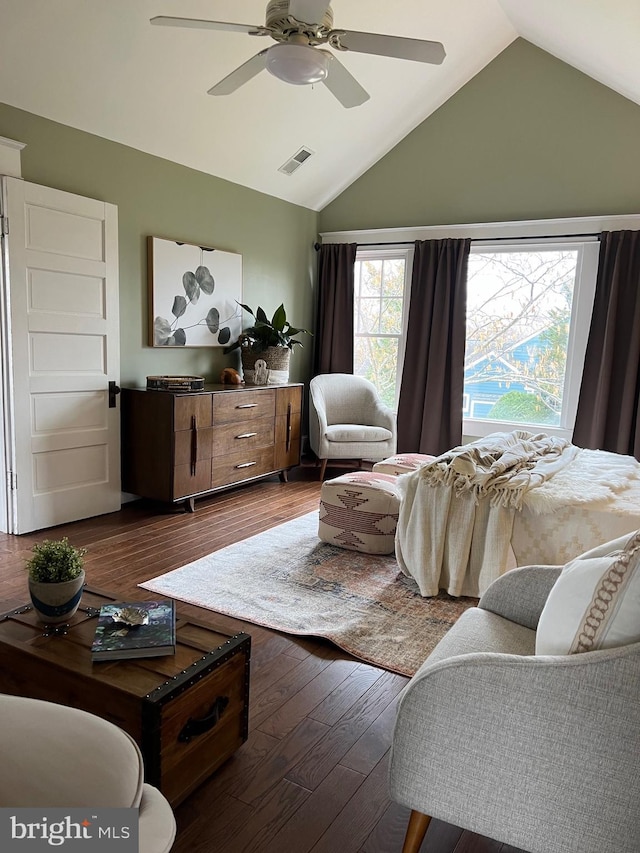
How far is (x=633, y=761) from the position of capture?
3.75 feet

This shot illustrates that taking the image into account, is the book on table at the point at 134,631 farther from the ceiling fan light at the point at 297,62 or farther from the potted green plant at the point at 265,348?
the potted green plant at the point at 265,348

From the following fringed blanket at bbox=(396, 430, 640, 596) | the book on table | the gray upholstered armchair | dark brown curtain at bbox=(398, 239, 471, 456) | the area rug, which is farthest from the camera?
dark brown curtain at bbox=(398, 239, 471, 456)

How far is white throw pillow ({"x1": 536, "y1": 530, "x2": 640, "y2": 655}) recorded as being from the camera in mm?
1190

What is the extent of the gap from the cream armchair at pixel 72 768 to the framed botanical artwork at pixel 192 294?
12.4 feet

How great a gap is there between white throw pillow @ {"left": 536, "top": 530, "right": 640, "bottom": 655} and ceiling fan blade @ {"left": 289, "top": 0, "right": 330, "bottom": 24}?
2.13m

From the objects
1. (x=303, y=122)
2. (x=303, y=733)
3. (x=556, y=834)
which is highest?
(x=303, y=122)

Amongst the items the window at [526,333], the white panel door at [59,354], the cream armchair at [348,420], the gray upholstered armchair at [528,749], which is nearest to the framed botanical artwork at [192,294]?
the white panel door at [59,354]

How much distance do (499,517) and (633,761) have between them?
5.57 ft

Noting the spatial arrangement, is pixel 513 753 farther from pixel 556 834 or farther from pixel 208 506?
pixel 208 506

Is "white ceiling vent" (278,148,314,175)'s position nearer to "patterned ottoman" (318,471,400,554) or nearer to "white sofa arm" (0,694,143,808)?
"patterned ottoman" (318,471,400,554)

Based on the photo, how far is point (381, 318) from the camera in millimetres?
6062

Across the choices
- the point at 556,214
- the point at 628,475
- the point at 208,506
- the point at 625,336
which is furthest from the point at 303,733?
the point at 556,214

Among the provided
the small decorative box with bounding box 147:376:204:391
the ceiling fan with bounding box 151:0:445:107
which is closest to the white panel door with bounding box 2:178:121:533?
the small decorative box with bounding box 147:376:204:391

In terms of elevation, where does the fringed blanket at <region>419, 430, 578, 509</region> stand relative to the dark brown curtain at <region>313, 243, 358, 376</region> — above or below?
below
